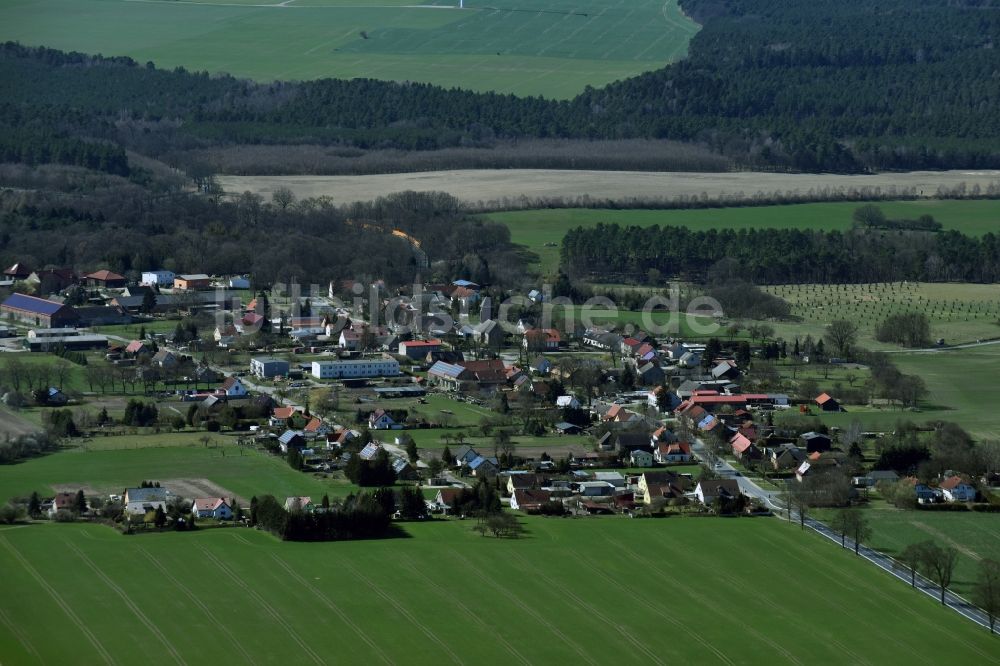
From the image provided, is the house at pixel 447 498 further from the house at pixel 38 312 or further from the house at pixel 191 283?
the house at pixel 191 283

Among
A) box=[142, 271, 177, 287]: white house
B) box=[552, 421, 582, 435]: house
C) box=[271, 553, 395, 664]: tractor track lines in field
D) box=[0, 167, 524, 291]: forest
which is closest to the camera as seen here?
box=[271, 553, 395, 664]: tractor track lines in field

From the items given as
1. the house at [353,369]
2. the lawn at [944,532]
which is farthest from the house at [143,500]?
the house at [353,369]

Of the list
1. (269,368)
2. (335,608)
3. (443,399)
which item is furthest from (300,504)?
(269,368)

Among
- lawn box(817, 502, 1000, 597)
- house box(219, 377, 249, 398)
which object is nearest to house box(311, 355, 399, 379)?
house box(219, 377, 249, 398)

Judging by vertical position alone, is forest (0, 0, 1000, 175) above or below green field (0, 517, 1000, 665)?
above

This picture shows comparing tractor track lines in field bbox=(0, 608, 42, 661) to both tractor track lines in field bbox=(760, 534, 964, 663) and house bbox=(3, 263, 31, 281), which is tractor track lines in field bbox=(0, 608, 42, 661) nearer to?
tractor track lines in field bbox=(760, 534, 964, 663)

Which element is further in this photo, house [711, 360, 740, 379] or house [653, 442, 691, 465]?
house [711, 360, 740, 379]
